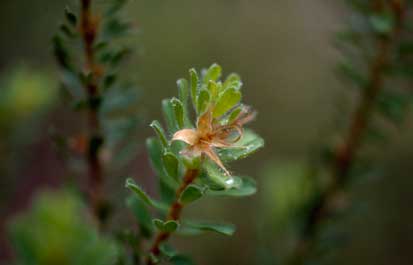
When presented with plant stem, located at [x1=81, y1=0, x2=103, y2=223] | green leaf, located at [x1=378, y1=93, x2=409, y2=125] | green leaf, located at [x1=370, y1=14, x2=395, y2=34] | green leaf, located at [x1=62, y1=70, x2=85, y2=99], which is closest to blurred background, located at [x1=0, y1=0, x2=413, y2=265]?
green leaf, located at [x1=378, y1=93, x2=409, y2=125]

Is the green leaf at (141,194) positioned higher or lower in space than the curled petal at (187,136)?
lower

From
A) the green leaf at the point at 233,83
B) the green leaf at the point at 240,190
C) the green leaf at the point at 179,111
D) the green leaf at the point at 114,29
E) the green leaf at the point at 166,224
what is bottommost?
the green leaf at the point at 166,224

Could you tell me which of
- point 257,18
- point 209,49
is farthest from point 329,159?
point 257,18

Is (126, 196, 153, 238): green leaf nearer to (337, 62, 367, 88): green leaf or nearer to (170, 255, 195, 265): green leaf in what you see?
(170, 255, 195, 265): green leaf

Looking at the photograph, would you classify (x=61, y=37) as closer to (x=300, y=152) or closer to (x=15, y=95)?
(x=15, y=95)

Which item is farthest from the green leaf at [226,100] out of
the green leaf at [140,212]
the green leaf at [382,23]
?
the green leaf at [382,23]

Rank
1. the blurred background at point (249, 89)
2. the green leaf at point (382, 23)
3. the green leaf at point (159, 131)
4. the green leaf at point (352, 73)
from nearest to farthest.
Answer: the green leaf at point (159, 131)
the green leaf at point (382, 23)
the green leaf at point (352, 73)
the blurred background at point (249, 89)

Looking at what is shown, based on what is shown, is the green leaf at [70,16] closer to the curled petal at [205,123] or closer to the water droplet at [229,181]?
the curled petal at [205,123]
